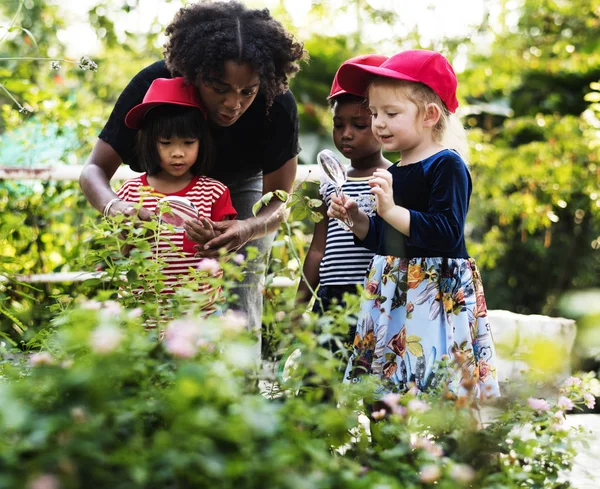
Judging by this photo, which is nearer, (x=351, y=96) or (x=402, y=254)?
(x=402, y=254)

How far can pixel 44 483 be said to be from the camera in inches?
37.1

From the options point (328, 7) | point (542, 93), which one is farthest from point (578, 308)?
point (542, 93)

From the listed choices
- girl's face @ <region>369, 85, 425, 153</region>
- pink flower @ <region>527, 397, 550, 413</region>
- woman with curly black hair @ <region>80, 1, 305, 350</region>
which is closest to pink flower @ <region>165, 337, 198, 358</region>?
pink flower @ <region>527, 397, 550, 413</region>

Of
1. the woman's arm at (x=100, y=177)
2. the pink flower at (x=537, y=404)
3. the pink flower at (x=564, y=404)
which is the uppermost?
the woman's arm at (x=100, y=177)

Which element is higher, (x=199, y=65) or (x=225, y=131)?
(x=199, y=65)

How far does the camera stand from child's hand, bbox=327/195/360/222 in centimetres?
224

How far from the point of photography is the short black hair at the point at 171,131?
2555 mm

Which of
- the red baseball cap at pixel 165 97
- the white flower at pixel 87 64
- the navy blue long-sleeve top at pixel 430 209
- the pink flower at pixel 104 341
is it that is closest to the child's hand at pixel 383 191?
the navy blue long-sleeve top at pixel 430 209

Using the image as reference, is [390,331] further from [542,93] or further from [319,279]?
[542,93]

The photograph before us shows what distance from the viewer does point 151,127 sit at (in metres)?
2.60

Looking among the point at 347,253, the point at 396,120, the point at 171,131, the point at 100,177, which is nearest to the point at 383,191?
the point at 396,120

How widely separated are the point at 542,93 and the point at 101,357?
9105 mm

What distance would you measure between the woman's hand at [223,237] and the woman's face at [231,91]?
1.21 feet

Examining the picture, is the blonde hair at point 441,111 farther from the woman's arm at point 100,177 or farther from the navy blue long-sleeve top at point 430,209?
the woman's arm at point 100,177
